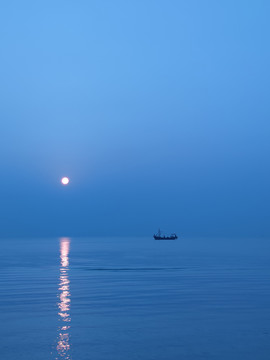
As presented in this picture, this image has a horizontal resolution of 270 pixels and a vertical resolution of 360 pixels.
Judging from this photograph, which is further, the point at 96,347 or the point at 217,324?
the point at 217,324

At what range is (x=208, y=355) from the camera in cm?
2388

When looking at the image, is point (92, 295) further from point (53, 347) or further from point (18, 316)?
point (53, 347)

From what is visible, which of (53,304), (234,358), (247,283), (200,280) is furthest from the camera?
(200,280)

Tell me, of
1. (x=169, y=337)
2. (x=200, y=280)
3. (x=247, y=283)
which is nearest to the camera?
(x=169, y=337)

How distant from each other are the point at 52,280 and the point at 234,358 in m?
40.5

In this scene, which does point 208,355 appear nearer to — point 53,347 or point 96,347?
point 96,347

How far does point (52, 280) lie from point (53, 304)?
71.3 ft

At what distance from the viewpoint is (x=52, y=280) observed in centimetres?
6059

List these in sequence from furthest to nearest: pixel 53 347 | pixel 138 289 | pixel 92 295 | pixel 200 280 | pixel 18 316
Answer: pixel 200 280 < pixel 138 289 < pixel 92 295 < pixel 18 316 < pixel 53 347

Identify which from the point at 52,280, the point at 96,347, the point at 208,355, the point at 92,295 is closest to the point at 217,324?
the point at 208,355

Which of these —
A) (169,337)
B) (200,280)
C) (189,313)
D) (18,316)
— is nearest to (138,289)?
(200,280)

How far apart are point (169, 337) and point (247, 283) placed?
30.6m

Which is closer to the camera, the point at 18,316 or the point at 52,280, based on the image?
the point at 18,316

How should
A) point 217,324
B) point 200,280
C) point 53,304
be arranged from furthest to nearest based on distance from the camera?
point 200,280
point 53,304
point 217,324
